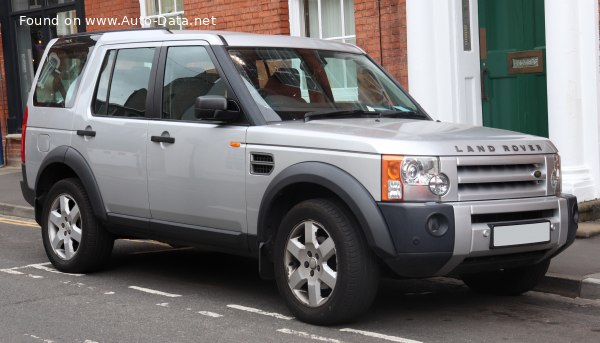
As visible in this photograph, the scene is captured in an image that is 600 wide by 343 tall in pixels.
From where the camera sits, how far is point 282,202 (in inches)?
263

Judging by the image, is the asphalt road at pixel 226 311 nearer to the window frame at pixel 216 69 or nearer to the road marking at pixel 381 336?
the road marking at pixel 381 336

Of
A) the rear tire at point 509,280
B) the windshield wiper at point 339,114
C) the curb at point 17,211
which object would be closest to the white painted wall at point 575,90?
the rear tire at point 509,280

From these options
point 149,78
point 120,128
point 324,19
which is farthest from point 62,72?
point 324,19

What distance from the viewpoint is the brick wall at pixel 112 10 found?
16125mm

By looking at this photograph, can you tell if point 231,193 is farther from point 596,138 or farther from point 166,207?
point 596,138

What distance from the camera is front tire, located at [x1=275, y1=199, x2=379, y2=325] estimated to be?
240 inches

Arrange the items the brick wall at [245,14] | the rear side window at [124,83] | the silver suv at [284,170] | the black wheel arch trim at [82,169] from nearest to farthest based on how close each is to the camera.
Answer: the silver suv at [284,170]
the rear side window at [124,83]
the black wheel arch trim at [82,169]
the brick wall at [245,14]

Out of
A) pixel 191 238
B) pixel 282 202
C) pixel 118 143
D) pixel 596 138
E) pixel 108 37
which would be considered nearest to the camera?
pixel 282 202

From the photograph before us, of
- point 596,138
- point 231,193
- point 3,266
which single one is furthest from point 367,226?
point 596,138

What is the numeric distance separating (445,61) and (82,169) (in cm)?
468

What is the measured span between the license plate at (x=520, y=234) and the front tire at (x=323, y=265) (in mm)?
745

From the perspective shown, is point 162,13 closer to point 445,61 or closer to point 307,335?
point 445,61

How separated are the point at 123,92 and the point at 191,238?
1.42 m

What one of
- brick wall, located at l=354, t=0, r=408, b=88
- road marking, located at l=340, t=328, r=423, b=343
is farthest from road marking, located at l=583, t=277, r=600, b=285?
brick wall, located at l=354, t=0, r=408, b=88
